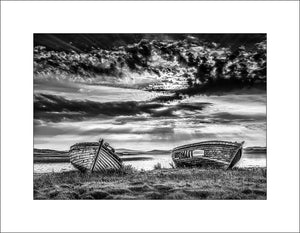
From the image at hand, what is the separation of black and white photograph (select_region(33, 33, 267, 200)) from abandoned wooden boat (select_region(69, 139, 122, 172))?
1cm

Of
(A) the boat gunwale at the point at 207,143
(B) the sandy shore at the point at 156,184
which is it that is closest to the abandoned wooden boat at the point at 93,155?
(B) the sandy shore at the point at 156,184

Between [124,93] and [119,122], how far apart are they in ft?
1.45

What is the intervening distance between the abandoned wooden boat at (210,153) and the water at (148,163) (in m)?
0.11

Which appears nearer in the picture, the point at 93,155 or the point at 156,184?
the point at 156,184

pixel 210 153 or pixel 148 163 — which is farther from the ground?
pixel 210 153

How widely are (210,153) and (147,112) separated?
1.12 metres

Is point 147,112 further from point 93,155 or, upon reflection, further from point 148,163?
point 93,155

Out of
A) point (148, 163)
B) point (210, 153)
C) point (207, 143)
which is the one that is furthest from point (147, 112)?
point (210, 153)

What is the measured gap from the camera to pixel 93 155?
292 inches

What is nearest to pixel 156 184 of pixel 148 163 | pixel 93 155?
pixel 148 163

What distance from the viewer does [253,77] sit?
291 inches

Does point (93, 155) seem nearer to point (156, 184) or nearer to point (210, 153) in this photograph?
point (156, 184)

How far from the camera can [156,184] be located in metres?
7.31

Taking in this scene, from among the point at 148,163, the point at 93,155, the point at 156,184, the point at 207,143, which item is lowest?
the point at 156,184
